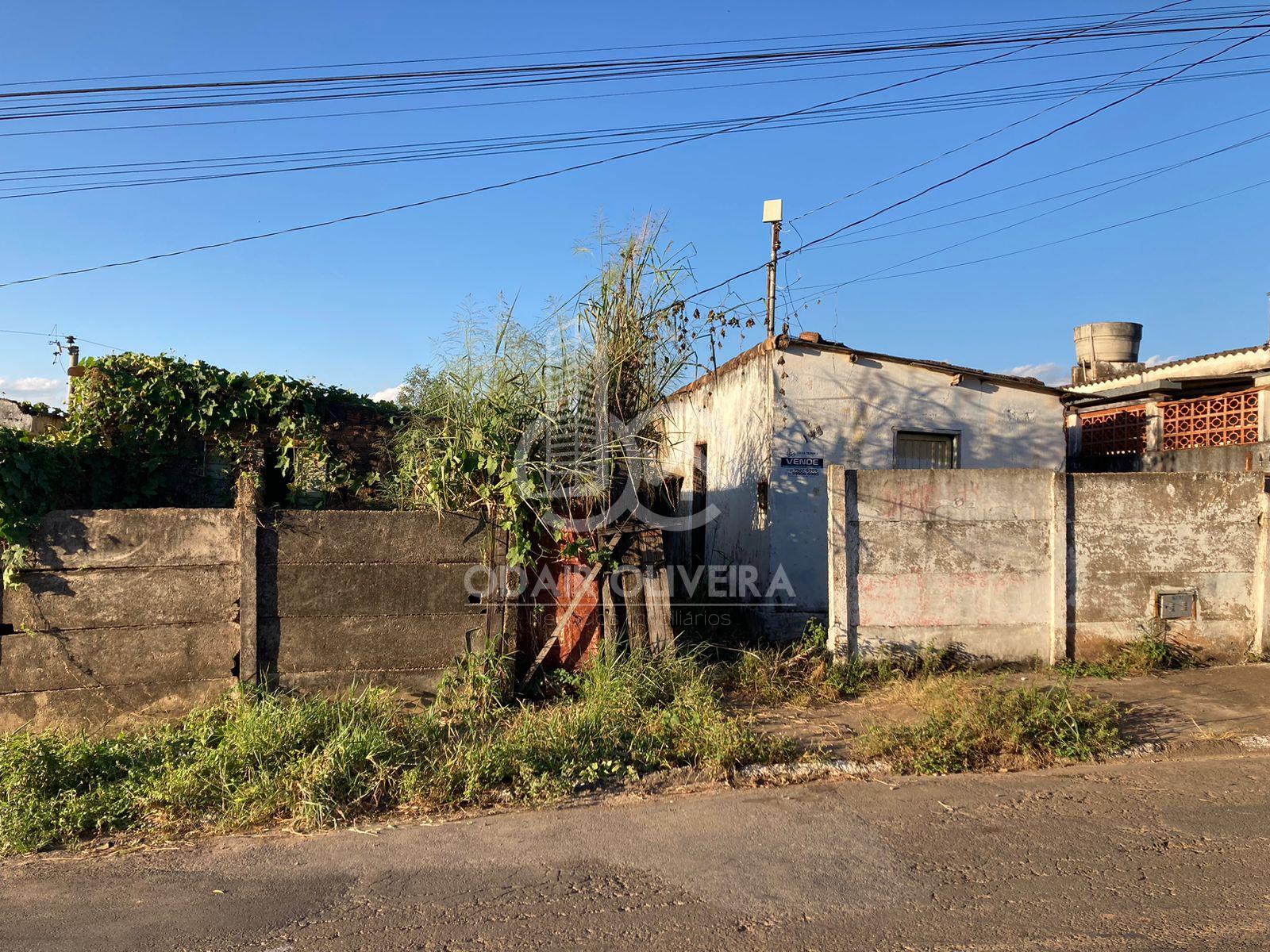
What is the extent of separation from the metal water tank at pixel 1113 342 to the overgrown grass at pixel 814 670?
511 inches

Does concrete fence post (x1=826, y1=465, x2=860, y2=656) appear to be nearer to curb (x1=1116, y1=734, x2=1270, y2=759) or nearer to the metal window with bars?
curb (x1=1116, y1=734, x2=1270, y2=759)

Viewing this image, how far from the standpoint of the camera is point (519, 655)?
6008 mm

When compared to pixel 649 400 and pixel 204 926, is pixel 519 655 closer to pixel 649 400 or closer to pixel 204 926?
pixel 649 400

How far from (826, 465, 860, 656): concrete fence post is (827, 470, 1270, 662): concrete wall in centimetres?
1

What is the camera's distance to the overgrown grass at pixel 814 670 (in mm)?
6277

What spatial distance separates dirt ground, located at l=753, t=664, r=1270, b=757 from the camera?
5.47m

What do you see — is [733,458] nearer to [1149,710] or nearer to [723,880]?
[1149,710]

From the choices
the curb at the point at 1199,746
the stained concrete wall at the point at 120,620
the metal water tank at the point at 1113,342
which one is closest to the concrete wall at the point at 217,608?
the stained concrete wall at the point at 120,620

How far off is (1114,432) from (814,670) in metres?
8.52

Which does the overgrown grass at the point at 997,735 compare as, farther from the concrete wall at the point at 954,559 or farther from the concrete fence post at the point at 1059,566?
the concrete fence post at the point at 1059,566

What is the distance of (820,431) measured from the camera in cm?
874

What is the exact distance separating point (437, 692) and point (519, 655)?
640mm

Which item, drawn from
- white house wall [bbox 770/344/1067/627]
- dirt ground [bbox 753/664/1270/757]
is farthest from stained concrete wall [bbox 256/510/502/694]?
white house wall [bbox 770/344/1067/627]

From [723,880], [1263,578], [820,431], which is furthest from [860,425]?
[723,880]
